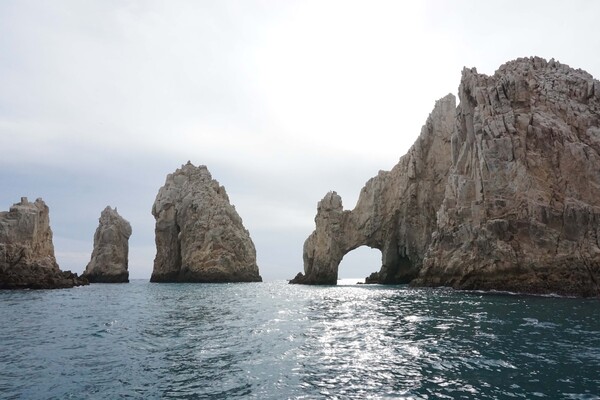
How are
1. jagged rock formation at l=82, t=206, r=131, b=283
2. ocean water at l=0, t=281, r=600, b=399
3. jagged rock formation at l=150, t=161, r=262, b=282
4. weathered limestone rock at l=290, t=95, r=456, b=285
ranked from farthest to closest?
jagged rock formation at l=82, t=206, r=131, b=283
jagged rock formation at l=150, t=161, r=262, b=282
weathered limestone rock at l=290, t=95, r=456, b=285
ocean water at l=0, t=281, r=600, b=399

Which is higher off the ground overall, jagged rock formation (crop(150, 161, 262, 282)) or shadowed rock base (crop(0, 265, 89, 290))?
jagged rock formation (crop(150, 161, 262, 282))

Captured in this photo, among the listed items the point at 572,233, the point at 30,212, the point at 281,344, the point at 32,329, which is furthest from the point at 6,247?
the point at 572,233

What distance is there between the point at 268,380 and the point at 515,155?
158 feet

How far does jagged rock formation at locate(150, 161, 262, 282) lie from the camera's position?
97125mm

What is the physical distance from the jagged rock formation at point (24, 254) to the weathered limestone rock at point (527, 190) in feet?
195

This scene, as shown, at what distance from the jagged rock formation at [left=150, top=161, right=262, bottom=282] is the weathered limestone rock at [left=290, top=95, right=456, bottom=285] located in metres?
18.8

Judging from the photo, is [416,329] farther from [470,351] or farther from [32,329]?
[32,329]

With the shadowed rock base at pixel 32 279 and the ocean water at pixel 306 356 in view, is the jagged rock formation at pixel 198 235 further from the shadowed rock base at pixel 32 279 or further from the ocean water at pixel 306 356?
the ocean water at pixel 306 356

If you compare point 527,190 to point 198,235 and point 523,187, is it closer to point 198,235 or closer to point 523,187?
point 523,187

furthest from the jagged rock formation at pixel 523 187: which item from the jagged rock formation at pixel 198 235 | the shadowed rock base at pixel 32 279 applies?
the shadowed rock base at pixel 32 279

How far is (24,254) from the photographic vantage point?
2388 inches

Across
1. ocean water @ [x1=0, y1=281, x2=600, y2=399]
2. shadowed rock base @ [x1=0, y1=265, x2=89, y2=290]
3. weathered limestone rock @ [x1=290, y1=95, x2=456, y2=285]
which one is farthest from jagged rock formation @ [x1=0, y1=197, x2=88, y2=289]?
weathered limestone rock @ [x1=290, y1=95, x2=456, y2=285]

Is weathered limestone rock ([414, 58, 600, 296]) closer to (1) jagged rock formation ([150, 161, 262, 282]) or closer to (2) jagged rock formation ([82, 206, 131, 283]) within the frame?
(1) jagged rock formation ([150, 161, 262, 282])

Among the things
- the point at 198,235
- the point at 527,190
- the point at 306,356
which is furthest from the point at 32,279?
the point at 527,190
